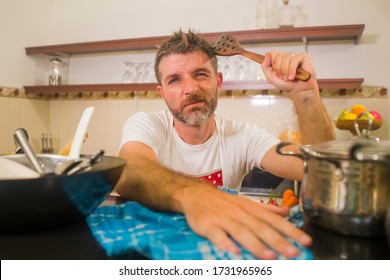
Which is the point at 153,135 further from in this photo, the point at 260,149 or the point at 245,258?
the point at 245,258

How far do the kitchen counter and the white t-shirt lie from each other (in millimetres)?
687

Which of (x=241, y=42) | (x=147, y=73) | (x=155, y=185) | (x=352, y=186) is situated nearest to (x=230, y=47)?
(x=155, y=185)

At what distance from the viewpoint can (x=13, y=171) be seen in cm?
46

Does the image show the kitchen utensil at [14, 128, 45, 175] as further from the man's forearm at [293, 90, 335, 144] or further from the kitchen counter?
the man's forearm at [293, 90, 335, 144]

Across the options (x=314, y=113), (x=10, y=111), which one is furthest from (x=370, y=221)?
(x=10, y=111)

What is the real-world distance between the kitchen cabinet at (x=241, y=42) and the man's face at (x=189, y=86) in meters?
0.93

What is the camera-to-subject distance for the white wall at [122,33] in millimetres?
2100

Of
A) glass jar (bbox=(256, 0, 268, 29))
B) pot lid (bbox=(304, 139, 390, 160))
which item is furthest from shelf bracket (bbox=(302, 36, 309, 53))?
pot lid (bbox=(304, 139, 390, 160))

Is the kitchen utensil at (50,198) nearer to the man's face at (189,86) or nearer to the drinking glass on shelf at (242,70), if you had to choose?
the man's face at (189,86)

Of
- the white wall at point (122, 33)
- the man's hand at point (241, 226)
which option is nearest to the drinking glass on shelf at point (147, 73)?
the white wall at point (122, 33)

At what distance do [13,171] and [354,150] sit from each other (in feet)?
1.35

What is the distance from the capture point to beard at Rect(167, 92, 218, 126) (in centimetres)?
113

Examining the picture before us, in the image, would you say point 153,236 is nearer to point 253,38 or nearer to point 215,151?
point 215,151

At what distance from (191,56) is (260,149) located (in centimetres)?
38
